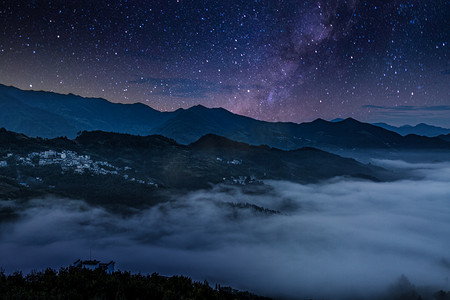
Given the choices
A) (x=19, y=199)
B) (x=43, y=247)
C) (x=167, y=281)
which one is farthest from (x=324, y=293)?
(x=19, y=199)

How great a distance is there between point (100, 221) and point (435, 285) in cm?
24061

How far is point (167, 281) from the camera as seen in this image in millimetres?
31922

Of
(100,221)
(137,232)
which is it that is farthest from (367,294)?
(100,221)

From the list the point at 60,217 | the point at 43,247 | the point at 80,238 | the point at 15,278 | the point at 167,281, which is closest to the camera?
the point at 15,278

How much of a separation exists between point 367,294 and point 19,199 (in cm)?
25059

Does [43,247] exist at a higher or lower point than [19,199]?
lower

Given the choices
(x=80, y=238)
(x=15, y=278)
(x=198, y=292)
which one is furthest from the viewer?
(x=80, y=238)

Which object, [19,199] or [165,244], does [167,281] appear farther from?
[19,199]

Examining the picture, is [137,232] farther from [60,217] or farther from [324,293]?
[324,293]

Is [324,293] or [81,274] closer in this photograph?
[81,274]

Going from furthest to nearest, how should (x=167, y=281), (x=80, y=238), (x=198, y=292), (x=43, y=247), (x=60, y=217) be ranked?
(x=60, y=217)
(x=80, y=238)
(x=43, y=247)
(x=167, y=281)
(x=198, y=292)

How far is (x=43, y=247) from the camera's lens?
13850 cm

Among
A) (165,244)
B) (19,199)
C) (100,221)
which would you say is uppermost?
(19,199)

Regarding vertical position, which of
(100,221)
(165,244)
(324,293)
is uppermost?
(100,221)
